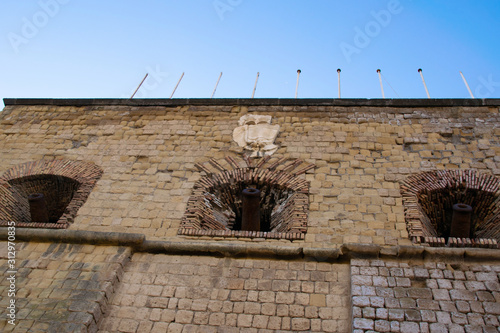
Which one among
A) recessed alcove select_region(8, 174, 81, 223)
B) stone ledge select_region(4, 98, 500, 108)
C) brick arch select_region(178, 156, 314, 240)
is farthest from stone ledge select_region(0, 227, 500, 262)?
stone ledge select_region(4, 98, 500, 108)

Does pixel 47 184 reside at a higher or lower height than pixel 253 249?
higher

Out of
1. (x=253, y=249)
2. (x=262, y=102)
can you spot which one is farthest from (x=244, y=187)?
(x=262, y=102)

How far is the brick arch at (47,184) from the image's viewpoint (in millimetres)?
6970

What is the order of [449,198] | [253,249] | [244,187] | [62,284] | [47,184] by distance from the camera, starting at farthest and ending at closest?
1. [47,184]
2. [244,187]
3. [449,198]
4. [253,249]
5. [62,284]

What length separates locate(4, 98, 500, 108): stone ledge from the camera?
7.84 m

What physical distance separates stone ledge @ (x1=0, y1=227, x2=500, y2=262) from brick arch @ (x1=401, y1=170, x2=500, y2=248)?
100 centimetres

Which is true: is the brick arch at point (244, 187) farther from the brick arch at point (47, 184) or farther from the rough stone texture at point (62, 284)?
the brick arch at point (47, 184)

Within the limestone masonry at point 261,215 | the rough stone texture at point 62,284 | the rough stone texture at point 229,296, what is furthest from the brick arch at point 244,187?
the rough stone texture at point 62,284

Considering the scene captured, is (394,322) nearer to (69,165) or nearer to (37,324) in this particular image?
(37,324)

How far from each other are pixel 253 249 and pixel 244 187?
173 centimetres

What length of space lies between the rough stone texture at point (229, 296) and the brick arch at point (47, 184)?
7.80 feet

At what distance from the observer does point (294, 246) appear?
553cm

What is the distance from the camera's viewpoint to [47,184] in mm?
7375

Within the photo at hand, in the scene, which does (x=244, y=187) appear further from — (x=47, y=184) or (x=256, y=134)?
(x=47, y=184)
